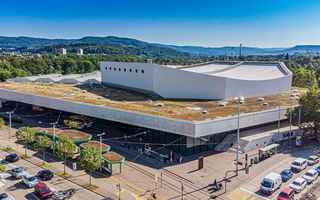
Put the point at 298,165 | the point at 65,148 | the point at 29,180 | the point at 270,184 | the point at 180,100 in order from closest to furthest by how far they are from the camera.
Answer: the point at 270,184 → the point at 29,180 → the point at 65,148 → the point at 298,165 → the point at 180,100

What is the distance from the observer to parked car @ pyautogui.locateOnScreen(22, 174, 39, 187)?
31.3 metres

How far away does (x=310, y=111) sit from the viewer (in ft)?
153

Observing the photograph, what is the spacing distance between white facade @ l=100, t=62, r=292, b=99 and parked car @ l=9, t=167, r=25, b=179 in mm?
33712

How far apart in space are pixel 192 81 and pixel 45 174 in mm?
33995

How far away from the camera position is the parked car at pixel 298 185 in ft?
100

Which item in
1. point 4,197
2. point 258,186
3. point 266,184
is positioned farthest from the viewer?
point 258,186

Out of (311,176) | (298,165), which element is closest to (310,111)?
(298,165)

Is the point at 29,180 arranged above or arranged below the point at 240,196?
above

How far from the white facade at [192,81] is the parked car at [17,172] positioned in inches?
1327

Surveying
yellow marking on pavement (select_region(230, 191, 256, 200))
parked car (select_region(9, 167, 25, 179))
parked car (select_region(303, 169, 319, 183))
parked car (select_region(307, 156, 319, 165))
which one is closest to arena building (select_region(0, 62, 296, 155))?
parked car (select_region(307, 156, 319, 165))

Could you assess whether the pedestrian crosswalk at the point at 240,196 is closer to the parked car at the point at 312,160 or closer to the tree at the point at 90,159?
the parked car at the point at 312,160

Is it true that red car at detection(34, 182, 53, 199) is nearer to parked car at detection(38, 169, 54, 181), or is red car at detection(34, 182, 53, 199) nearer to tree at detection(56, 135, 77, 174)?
parked car at detection(38, 169, 54, 181)

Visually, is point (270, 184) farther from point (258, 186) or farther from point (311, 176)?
point (311, 176)

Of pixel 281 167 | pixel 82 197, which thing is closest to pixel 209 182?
pixel 281 167
